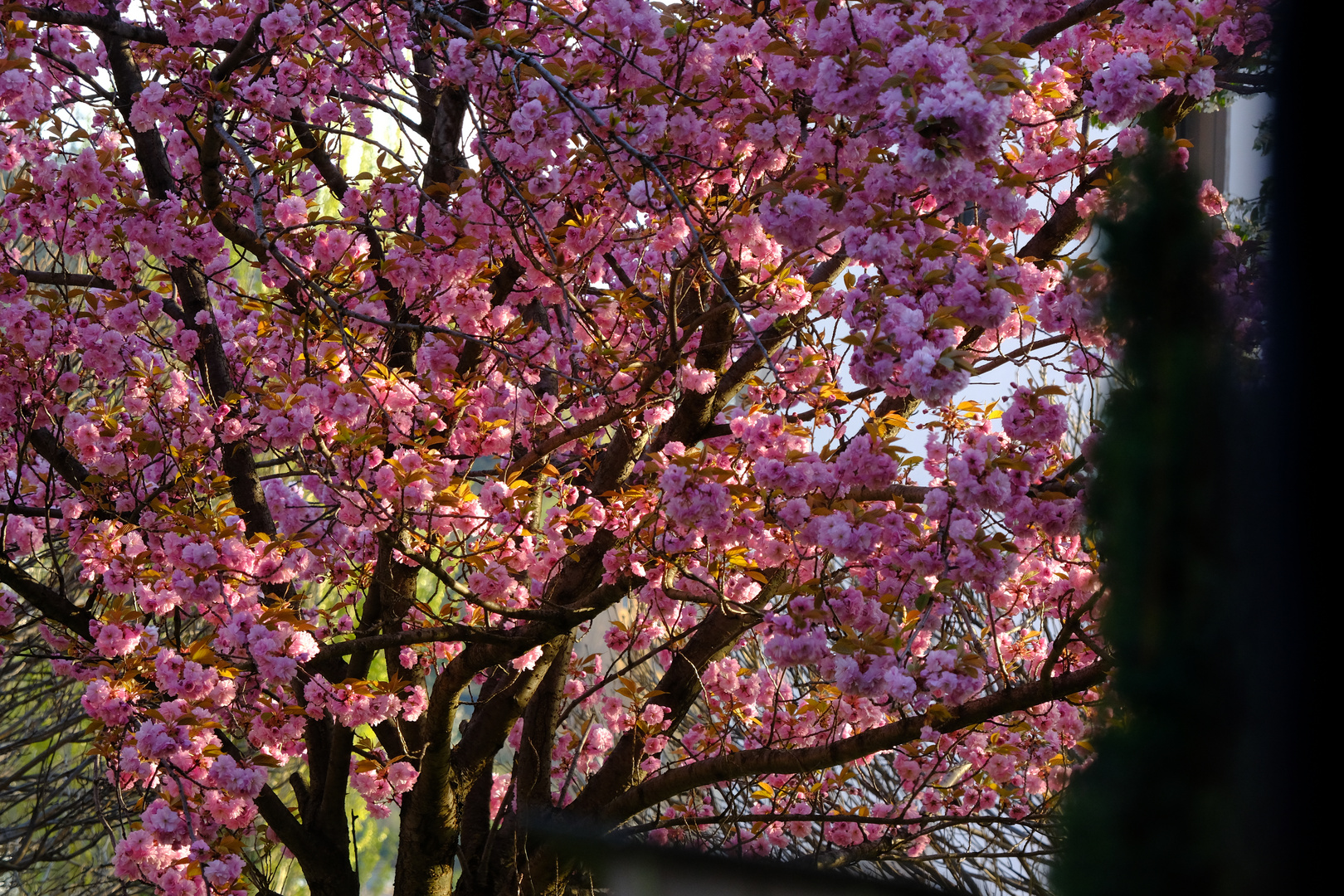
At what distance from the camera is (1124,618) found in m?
0.64

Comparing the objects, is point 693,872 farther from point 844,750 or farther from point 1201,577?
point 844,750

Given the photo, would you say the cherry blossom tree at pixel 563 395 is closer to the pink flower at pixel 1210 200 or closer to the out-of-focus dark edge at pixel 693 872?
the pink flower at pixel 1210 200

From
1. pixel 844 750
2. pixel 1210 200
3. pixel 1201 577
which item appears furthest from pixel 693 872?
pixel 844 750

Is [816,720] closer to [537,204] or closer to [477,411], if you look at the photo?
[477,411]

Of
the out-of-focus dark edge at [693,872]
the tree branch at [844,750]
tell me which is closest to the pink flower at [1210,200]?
the out-of-focus dark edge at [693,872]

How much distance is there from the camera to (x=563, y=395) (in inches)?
162

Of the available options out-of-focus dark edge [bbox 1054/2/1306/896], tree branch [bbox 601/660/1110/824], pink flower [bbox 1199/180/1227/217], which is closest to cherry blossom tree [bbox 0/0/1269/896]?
tree branch [bbox 601/660/1110/824]

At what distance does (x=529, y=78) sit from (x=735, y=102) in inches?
24.9

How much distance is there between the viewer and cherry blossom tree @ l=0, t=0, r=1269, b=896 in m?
2.35

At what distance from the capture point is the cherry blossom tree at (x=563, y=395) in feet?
7.71

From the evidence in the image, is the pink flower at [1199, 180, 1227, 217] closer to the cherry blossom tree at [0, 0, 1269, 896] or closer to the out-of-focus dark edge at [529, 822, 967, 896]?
the out-of-focus dark edge at [529, 822, 967, 896]

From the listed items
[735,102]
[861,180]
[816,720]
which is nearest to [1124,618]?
[861,180]

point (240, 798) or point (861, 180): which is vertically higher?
point (861, 180)

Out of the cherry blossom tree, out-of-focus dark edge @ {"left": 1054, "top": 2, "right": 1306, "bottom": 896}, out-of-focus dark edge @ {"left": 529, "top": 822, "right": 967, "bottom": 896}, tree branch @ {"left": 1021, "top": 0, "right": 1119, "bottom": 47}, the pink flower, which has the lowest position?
out-of-focus dark edge @ {"left": 529, "top": 822, "right": 967, "bottom": 896}
